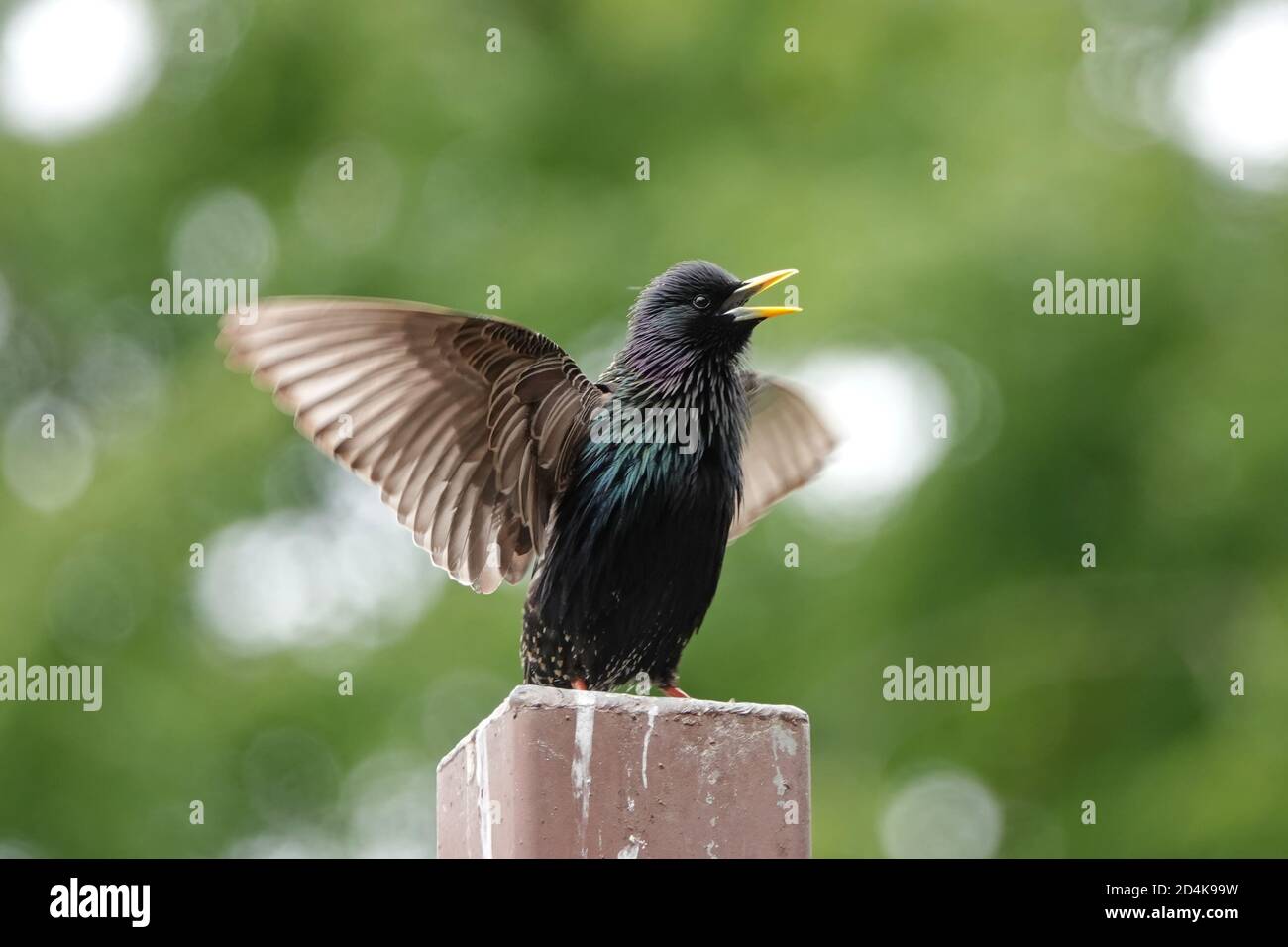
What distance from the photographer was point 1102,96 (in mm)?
8734

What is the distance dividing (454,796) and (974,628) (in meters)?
4.67

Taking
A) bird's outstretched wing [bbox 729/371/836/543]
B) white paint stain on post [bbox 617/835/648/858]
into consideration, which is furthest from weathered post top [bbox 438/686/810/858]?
bird's outstretched wing [bbox 729/371/836/543]

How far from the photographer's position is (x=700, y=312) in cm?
475

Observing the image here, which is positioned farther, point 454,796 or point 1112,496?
point 1112,496

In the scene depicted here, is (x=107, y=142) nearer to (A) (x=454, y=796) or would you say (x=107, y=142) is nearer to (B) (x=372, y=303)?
(B) (x=372, y=303)

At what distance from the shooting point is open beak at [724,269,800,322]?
4660 millimetres

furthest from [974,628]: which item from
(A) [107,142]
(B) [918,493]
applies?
(A) [107,142]
